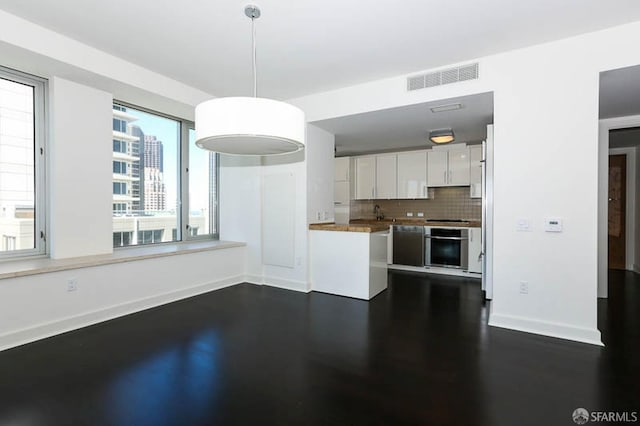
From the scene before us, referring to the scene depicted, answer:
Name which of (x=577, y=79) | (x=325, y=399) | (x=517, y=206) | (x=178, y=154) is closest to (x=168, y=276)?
(x=178, y=154)

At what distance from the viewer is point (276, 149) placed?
93.8 inches

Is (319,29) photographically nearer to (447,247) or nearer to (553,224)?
(553,224)

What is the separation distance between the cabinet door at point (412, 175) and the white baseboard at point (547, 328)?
10.4 feet

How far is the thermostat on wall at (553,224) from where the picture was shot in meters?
2.89

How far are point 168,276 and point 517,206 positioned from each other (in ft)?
13.3

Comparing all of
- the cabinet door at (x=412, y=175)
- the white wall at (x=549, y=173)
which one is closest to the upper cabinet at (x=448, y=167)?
the cabinet door at (x=412, y=175)

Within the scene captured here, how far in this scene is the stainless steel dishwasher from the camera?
571 cm

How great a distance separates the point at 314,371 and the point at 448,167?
15.2 feet

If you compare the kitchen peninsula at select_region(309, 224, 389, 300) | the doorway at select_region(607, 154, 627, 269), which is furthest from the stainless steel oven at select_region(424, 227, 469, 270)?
the doorway at select_region(607, 154, 627, 269)

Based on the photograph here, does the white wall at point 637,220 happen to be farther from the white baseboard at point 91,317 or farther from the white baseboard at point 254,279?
the white baseboard at point 91,317

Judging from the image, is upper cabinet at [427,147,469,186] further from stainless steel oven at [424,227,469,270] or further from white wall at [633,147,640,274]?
white wall at [633,147,640,274]

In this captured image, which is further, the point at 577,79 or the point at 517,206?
the point at 517,206

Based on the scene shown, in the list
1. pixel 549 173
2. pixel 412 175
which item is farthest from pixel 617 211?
pixel 549 173

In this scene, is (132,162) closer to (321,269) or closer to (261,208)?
(261,208)
